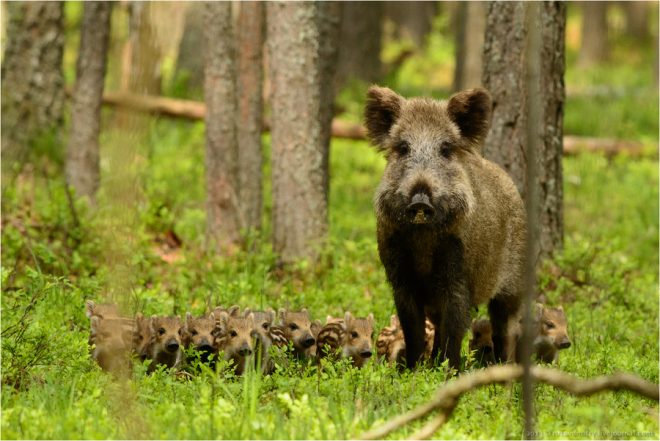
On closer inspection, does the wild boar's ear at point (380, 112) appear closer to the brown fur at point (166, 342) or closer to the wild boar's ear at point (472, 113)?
the wild boar's ear at point (472, 113)

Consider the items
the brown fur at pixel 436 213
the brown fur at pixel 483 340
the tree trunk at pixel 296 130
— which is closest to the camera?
the brown fur at pixel 436 213

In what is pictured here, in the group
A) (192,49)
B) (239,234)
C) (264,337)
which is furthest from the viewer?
(192,49)

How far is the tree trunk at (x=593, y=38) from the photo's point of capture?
108 feet

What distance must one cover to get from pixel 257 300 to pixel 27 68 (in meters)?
5.97

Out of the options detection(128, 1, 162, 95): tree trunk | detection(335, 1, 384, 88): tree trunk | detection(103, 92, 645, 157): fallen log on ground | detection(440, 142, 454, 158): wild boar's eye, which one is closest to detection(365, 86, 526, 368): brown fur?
detection(440, 142, 454, 158): wild boar's eye

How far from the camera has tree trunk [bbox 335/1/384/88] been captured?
20.6m

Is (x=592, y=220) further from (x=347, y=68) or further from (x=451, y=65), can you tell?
(x=451, y=65)

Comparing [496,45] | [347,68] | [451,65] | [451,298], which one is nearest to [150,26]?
[451,298]

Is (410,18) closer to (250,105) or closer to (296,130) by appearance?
(250,105)

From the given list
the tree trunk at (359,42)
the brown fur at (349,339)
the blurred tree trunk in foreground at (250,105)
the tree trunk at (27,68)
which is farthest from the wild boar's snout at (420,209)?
the tree trunk at (359,42)

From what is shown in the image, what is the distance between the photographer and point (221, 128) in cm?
1130

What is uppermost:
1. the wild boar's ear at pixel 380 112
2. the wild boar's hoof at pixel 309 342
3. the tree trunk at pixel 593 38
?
the tree trunk at pixel 593 38

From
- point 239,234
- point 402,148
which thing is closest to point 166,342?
point 402,148

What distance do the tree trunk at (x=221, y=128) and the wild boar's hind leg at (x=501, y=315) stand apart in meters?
3.89
